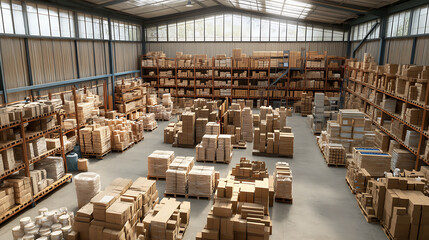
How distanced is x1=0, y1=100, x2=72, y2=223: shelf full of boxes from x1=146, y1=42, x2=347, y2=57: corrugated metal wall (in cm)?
1709

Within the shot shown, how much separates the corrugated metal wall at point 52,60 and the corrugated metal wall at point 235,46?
528cm

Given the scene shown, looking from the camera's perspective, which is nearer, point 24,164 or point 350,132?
point 24,164

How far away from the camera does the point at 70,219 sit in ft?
23.3

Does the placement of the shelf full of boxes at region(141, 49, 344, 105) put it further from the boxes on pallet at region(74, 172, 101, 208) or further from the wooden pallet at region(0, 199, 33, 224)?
the wooden pallet at region(0, 199, 33, 224)

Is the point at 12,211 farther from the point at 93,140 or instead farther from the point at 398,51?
the point at 398,51

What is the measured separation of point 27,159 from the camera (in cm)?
850

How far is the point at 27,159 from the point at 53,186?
130cm

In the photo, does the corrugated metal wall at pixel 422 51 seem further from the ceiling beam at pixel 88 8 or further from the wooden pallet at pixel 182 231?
the ceiling beam at pixel 88 8

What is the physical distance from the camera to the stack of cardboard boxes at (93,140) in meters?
12.2

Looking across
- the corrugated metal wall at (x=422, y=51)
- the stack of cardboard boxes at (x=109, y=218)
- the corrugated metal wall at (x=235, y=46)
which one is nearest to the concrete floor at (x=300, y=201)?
the stack of cardboard boxes at (x=109, y=218)

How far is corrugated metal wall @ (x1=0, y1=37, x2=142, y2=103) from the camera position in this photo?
12.1 m

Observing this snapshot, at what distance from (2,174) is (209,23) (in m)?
20.5

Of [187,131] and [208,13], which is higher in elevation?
[208,13]

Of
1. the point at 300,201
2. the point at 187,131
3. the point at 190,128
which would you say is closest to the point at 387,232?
the point at 300,201
